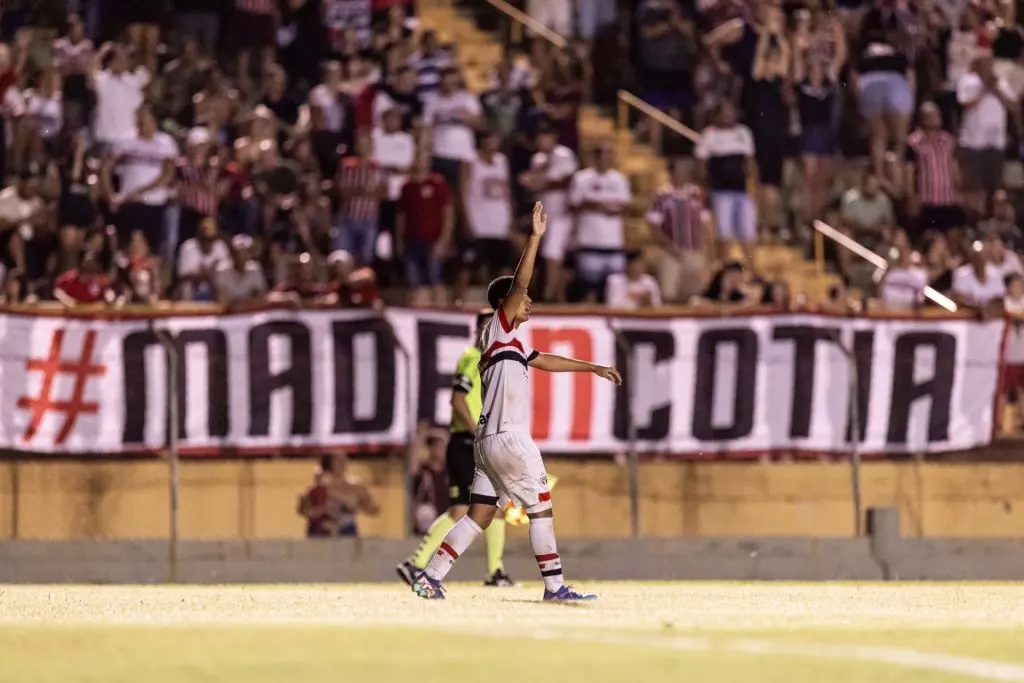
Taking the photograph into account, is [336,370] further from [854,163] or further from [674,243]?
[854,163]

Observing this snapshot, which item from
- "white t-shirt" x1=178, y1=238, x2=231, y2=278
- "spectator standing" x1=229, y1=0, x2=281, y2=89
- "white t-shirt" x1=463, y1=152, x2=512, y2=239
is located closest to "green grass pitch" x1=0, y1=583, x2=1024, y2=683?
"white t-shirt" x1=178, y1=238, x2=231, y2=278

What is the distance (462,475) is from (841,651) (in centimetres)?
716

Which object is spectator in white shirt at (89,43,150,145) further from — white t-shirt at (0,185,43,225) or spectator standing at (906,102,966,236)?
spectator standing at (906,102,966,236)

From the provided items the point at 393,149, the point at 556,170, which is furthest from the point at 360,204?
the point at 556,170

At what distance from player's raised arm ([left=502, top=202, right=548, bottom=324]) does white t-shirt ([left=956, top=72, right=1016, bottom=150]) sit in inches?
529

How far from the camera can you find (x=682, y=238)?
76.6 ft

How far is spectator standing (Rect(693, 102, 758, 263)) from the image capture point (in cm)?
2414

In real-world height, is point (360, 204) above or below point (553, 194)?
below

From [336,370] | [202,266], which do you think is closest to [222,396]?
[336,370]

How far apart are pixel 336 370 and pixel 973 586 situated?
19.2 ft

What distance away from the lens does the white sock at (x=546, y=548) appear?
13922mm

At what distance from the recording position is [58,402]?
19609 mm

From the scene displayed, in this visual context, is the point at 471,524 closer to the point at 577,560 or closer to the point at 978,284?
the point at 577,560

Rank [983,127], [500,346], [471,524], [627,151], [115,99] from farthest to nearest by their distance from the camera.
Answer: [983,127]
[627,151]
[115,99]
[471,524]
[500,346]
